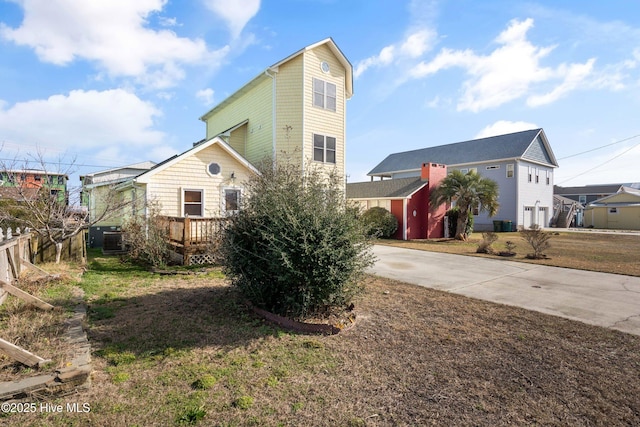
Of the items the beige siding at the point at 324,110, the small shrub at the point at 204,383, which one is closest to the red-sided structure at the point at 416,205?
the beige siding at the point at 324,110

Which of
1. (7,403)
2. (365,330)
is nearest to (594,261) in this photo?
(365,330)

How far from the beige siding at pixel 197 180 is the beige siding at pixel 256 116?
1.94 meters

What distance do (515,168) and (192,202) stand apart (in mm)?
26563

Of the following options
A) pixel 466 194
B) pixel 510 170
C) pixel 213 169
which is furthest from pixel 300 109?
pixel 510 170

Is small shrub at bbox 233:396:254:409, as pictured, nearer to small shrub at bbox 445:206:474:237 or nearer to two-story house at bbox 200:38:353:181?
two-story house at bbox 200:38:353:181

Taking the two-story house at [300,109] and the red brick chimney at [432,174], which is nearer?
the two-story house at [300,109]

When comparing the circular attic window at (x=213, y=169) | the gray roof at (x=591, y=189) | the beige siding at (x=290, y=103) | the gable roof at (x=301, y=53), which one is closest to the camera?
the circular attic window at (x=213, y=169)

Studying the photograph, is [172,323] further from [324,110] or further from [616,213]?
[616,213]

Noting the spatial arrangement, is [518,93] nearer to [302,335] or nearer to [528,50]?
[528,50]

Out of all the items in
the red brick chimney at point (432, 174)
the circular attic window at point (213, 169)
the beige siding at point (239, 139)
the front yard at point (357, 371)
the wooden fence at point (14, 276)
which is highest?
the beige siding at point (239, 139)

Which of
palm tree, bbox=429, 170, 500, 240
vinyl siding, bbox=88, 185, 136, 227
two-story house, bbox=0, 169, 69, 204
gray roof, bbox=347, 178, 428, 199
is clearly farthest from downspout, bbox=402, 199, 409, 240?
two-story house, bbox=0, 169, 69, 204

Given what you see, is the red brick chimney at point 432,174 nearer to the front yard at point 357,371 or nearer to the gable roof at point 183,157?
the gable roof at point 183,157

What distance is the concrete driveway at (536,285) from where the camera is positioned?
561cm

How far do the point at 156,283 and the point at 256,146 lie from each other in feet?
33.9
